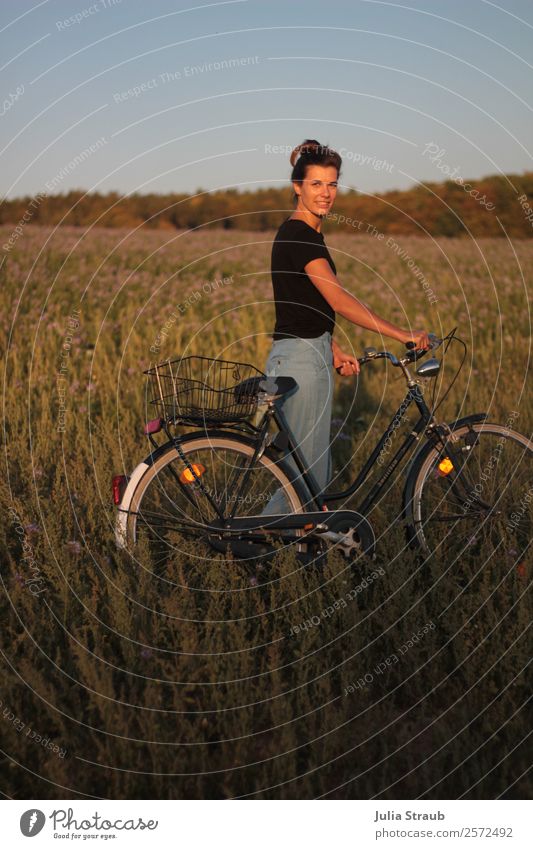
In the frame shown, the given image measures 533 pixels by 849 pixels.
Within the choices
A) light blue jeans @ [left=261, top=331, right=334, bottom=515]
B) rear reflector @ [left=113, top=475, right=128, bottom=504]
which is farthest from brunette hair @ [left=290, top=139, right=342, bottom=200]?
rear reflector @ [left=113, top=475, right=128, bottom=504]

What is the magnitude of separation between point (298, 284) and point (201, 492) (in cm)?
122

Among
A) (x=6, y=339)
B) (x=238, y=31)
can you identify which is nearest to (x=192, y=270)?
(x=6, y=339)

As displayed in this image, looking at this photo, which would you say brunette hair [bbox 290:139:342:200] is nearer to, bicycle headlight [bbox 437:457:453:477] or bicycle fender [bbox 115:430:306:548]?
bicycle fender [bbox 115:430:306:548]

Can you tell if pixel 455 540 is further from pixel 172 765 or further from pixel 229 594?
pixel 172 765

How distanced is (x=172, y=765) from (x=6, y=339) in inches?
266

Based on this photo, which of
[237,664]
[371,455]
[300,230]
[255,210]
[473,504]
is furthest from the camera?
[255,210]

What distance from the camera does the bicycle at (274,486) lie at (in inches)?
192

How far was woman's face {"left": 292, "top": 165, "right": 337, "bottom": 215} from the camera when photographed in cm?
474

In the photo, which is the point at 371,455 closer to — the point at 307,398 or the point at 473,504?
the point at 307,398

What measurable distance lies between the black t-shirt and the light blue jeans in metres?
0.06

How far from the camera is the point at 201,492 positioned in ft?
16.7

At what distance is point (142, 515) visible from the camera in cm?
497

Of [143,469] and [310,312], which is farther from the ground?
[310,312]
